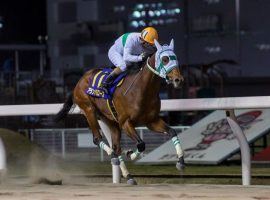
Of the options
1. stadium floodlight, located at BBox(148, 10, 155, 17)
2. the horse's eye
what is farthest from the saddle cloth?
stadium floodlight, located at BBox(148, 10, 155, 17)

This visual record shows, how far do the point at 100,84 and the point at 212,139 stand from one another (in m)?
4.06

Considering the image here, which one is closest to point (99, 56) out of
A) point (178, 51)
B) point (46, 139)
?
point (178, 51)

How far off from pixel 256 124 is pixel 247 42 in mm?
5666

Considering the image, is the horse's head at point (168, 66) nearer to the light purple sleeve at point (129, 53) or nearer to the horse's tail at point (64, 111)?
the light purple sleeve at point (129, 53)

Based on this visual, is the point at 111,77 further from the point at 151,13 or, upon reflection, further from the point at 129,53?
the point at 151,13

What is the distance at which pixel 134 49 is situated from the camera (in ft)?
28.4

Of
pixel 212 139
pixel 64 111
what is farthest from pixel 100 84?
pixel 212 139

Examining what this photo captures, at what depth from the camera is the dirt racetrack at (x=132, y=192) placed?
661 centimetres

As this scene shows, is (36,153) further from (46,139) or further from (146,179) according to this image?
(46,139)

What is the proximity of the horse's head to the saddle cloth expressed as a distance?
0.74 m

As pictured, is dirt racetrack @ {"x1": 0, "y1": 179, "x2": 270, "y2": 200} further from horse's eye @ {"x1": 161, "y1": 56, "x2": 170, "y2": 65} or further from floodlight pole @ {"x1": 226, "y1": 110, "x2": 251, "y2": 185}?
horse's eye @ {"x1": 161, "y1": 56, "x2": 170, "y2": 65}

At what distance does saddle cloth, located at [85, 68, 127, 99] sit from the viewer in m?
8.70

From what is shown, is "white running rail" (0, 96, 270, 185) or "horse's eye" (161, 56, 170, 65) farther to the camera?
"white running rail" (0, 96, 270, 185)

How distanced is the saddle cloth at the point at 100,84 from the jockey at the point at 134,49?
5cm
